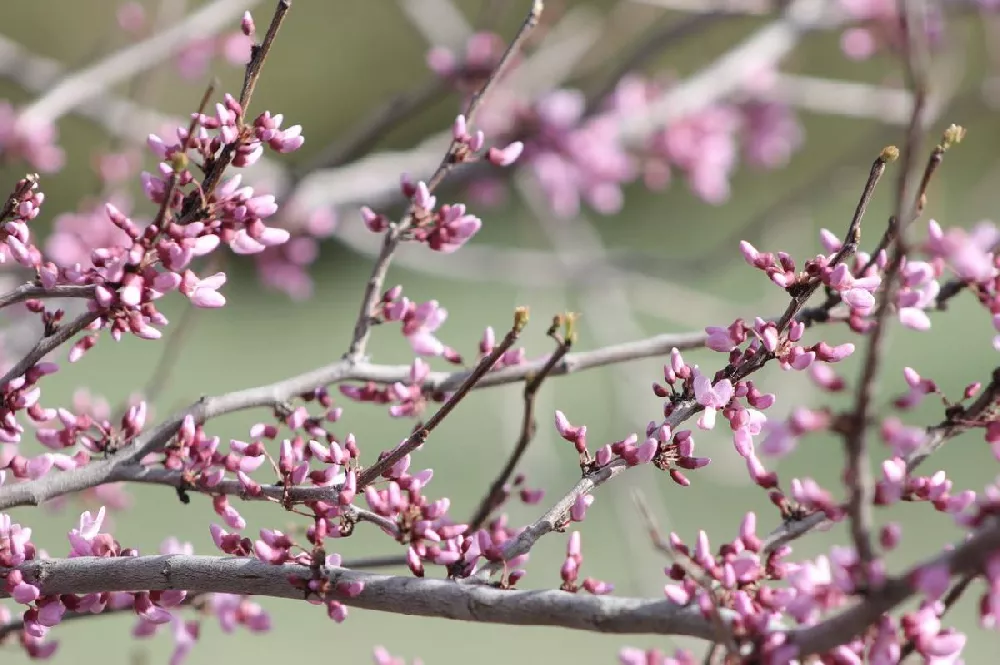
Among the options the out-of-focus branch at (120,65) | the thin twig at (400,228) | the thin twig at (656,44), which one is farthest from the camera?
the thin twig at (656,44)

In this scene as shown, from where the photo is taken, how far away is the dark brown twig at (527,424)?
725 mm

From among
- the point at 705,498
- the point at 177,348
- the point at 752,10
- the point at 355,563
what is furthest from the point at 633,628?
the point at 705,498

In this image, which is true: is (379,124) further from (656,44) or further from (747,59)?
(747,59)

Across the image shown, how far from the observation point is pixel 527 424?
0.81 metres

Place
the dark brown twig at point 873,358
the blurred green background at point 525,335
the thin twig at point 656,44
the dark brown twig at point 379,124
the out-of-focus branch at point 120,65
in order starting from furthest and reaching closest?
the blurred green background at point 525,335, the thin twig at point 656,44, the out-of-focus branch at point 120,65, the dark brown twig at point 379,124, the dark brown twig at point 873,358

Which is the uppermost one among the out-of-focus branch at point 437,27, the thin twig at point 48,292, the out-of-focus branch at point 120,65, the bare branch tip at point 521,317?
the out-of-focus branch at point 437,27

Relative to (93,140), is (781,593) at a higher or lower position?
lower

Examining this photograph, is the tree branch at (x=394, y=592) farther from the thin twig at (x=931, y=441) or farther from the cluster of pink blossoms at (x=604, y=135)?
the cluster of pink blossoms at (x=604, y=135)

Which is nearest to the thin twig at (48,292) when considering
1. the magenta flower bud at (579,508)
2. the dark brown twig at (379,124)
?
the magenta flower bud at (579,508)

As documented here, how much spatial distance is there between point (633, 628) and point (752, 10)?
160 cm

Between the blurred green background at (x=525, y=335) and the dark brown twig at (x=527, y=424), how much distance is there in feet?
1.72

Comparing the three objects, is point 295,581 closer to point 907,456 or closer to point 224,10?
point 907,456

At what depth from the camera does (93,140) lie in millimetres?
6648

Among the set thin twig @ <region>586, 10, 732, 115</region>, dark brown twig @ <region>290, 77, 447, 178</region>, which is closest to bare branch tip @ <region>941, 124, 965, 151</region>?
dark brown twig @ <region>290, 77, 447, 178</region>
